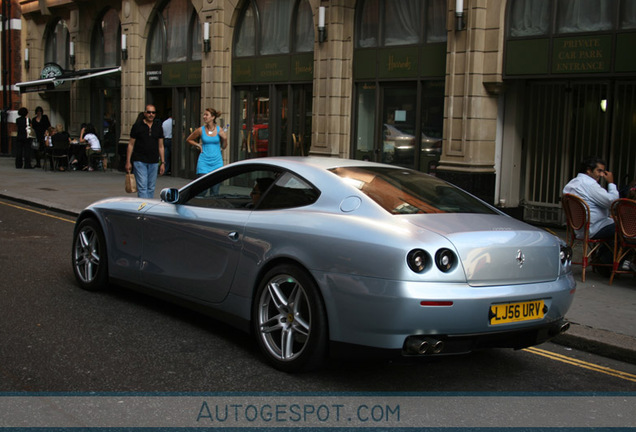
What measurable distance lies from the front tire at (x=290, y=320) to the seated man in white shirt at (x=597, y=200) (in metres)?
4.80

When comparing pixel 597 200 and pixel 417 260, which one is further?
pixel 597 200

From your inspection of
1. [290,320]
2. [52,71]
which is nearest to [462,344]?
[290,320]

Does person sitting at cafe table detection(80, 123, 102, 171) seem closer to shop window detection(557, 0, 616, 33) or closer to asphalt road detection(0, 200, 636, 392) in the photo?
shop window detection(557, 0, 616, 33)

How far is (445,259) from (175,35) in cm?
1879

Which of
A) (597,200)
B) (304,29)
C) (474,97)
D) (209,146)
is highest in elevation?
(304,29)

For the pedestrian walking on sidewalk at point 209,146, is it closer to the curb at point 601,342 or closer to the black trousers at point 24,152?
the curb at point 601,342

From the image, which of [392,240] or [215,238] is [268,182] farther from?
[392,240]

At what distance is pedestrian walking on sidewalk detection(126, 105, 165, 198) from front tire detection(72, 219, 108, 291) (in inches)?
181

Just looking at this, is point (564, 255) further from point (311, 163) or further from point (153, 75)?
point (153, 75)

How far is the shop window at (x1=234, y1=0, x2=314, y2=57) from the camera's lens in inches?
685

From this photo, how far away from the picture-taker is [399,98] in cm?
1492

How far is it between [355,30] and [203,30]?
18.1 ft

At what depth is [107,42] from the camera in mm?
25453

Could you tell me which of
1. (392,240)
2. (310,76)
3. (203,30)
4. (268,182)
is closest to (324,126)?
(310,76)
